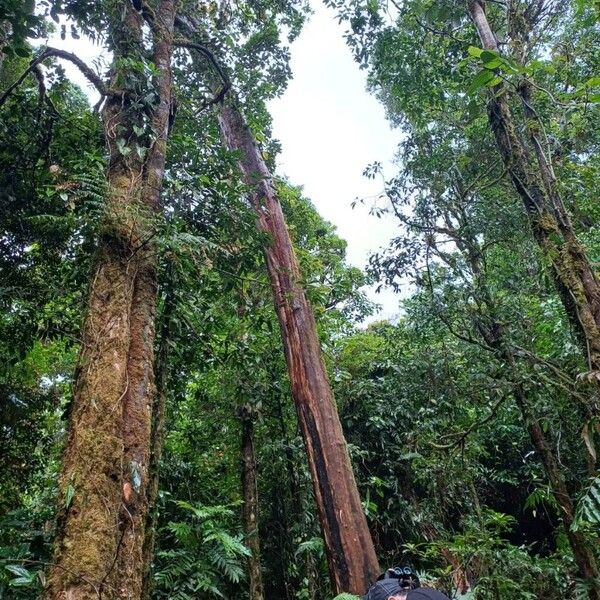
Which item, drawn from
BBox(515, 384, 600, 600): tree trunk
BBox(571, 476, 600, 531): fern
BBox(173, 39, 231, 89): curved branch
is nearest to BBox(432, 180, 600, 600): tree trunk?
BBox(515, 384, 600, 600): tree trunk

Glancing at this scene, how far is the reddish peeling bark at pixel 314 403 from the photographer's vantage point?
154 inches

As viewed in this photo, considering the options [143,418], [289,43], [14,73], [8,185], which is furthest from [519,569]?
[14,73]

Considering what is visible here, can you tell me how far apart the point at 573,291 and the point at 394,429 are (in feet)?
15.4

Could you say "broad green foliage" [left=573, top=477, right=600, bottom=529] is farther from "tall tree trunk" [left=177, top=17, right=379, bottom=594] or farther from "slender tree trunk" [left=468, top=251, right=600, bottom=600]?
"tall tree trunk" [left=177, top=17, right=379, bottom=594]

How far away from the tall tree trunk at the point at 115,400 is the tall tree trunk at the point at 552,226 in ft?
9.02

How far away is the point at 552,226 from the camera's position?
354cm

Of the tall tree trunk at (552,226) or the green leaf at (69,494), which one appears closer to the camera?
the green leaf at (69,494)

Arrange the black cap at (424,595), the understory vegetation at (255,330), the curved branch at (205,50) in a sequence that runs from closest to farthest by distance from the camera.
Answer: the black cap at (424,595)
the understory vegetation at (255,330)
the curved branch at (205,50)

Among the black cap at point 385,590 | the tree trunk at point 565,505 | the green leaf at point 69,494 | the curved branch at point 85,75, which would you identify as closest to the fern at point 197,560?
the black cap at point 385,590

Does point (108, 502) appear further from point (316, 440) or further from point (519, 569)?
point (519, 569)

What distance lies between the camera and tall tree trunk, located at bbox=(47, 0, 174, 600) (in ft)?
7.56

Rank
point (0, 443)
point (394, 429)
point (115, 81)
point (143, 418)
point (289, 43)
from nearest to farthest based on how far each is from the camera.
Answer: point (143, 418) → point (115, 81) → point (0, 443) → point (394, 429) → point (289, 43)

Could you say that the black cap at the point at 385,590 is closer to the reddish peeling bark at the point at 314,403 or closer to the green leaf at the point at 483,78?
the reddish peeling bark at the point at 314,403

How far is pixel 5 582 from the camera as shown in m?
2.45
